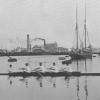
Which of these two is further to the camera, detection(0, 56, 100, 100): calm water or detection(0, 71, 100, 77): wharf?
detection(0, 71, 100, 77): wharf

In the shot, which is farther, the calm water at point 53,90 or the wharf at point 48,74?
the wharf at point 48,74

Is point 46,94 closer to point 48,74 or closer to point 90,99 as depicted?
point 90,99

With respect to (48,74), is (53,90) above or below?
below

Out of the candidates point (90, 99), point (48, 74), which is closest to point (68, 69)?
point (48, 74)

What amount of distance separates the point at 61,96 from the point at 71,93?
163 centimetres

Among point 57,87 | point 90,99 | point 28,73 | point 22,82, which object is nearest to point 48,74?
point 28,73

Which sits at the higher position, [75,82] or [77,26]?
[77,26]

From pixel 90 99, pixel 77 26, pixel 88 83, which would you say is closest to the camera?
pixel 90 99

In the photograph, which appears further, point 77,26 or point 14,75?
point 77,26

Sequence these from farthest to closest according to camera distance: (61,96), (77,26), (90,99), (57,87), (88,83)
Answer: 1. (77,26)
2. (88,83)
3. (57,87)
4. (61,96)
5. (90,99)

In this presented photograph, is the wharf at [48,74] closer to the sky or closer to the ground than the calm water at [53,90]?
closer to the sky

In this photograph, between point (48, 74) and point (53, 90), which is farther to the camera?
point (48, 74)

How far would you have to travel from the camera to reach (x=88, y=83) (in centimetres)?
3027

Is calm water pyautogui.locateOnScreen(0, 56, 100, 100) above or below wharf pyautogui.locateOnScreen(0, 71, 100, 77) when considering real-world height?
below
